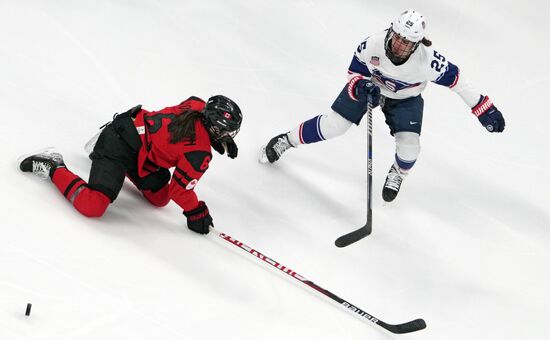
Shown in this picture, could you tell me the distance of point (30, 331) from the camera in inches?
93.2

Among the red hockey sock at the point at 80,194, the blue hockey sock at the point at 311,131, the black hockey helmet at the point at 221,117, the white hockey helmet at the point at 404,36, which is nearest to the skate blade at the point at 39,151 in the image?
the red hockey sock at the point at 80,194

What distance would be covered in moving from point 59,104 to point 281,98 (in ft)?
4.69

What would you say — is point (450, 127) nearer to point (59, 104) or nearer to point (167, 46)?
point (167, 46)

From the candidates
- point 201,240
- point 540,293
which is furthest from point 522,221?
→ point 201,240

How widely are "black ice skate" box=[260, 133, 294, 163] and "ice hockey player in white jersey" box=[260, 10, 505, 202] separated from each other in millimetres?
95

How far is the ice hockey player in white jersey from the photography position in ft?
11.5

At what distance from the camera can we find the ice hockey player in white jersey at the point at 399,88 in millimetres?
3520

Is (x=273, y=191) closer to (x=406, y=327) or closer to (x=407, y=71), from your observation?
(x=407, y=71)

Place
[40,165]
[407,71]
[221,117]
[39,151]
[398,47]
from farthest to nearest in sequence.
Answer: [407,71], [398,47], [39,151], [40,165], [221,117]

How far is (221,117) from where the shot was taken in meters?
3.12

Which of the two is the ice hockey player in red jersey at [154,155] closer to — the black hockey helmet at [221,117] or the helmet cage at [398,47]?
the black hockey helmet at [221,117]

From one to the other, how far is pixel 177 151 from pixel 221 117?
9.6 inches

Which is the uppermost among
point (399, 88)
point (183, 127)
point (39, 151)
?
point (399, 88)

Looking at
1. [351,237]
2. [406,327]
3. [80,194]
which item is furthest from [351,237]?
[80,194]
